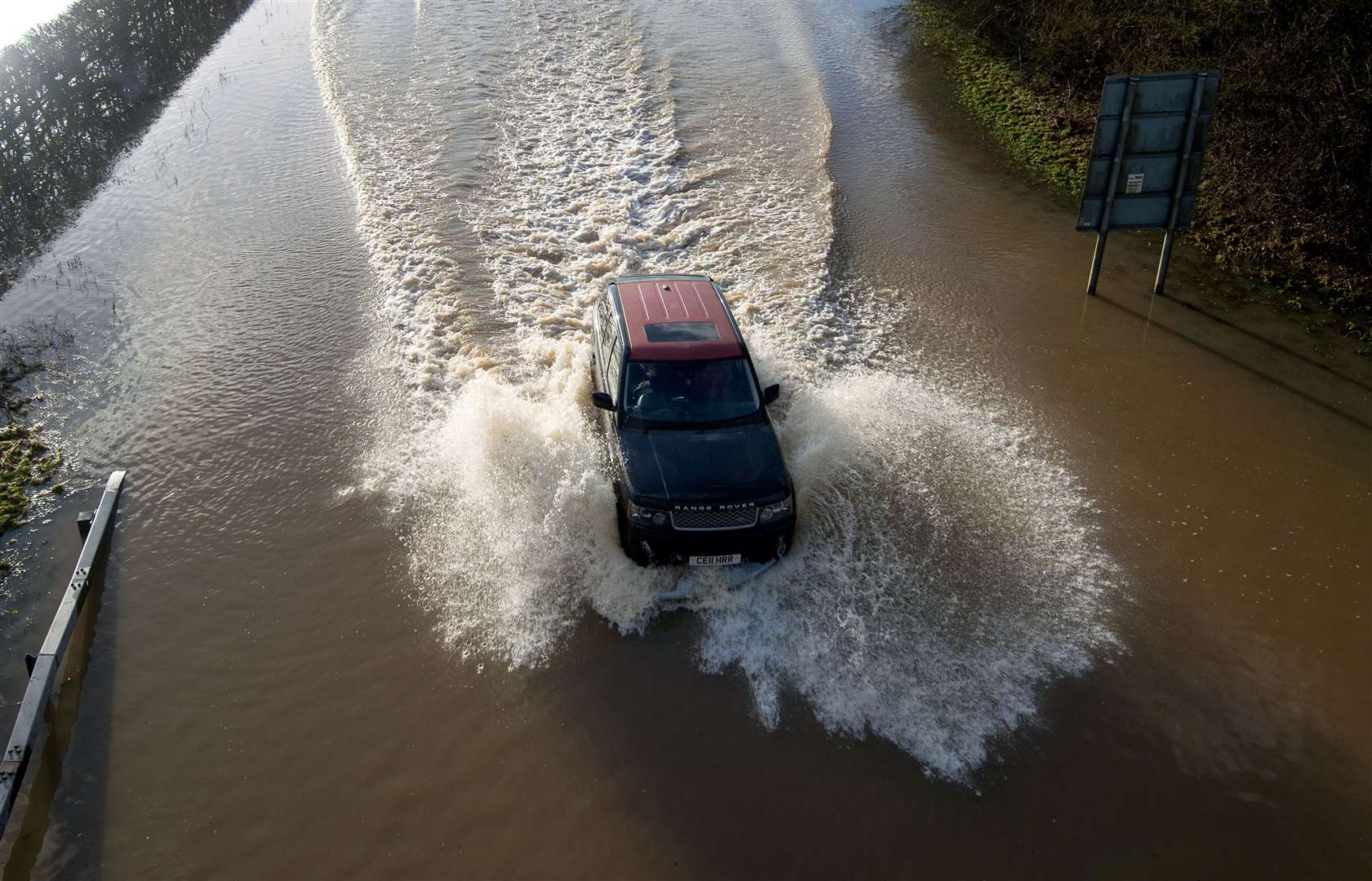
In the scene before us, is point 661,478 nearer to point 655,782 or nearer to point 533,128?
point 655,782

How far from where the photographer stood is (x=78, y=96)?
18969 millimetres

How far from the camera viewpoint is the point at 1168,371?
11203mm

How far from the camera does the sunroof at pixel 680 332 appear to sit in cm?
883

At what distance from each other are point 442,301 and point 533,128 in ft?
22.2

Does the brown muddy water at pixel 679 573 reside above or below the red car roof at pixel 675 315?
below

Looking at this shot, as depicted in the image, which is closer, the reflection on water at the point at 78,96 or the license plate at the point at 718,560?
the license plate at the point at 718,560

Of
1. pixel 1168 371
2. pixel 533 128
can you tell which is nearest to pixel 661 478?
pixel 1168 371

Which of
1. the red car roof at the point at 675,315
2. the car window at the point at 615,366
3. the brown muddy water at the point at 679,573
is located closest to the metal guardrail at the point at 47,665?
the brown muddy water at the point at 679,573

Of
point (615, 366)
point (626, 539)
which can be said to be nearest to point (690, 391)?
point (615, 366)

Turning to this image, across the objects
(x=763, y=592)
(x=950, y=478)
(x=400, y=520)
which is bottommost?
(x=950, y=478)

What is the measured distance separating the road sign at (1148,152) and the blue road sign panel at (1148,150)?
0.01 metres

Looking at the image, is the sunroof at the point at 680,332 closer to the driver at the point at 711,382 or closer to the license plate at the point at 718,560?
the driver at the point at 711,382

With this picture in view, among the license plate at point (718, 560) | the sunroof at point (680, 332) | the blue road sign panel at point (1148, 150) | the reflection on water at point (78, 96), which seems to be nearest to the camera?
the license plate at point (718, 560)

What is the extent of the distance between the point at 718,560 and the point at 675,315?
2835 mm
